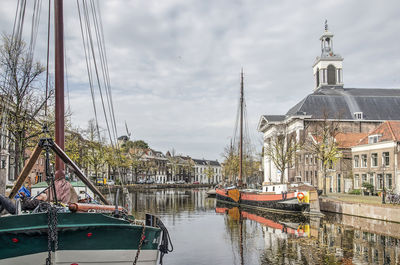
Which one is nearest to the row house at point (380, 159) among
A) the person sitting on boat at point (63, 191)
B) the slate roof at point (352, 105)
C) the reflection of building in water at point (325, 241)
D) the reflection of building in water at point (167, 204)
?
the reflection of building in water at point (325, 241)

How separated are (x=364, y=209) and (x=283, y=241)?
34.7 feet

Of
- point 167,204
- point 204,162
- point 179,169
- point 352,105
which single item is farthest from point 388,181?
point 204,162

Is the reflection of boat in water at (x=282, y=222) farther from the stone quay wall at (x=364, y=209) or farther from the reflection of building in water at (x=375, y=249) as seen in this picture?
the stone quay wall at (x=364, y=209)

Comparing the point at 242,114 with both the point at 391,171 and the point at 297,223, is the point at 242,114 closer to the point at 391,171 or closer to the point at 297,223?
the point at 391,171

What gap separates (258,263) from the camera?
13906 millimetres

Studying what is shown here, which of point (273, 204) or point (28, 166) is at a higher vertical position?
point (28, 166)

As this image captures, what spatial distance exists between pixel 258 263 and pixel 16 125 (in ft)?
60.3

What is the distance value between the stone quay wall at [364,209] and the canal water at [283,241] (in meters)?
0.60

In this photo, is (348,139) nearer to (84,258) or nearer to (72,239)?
(84,258)

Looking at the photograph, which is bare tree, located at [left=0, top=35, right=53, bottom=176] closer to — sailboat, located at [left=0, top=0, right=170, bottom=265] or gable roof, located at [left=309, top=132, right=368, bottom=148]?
sailboat, located at [left=0, top=0, right=170, bottom=265]

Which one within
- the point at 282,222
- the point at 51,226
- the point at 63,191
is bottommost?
the point at 282,222

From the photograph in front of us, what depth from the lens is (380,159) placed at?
39.8 m

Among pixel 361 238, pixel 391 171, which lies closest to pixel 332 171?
pixel 391 171

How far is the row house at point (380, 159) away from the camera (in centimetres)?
3766
